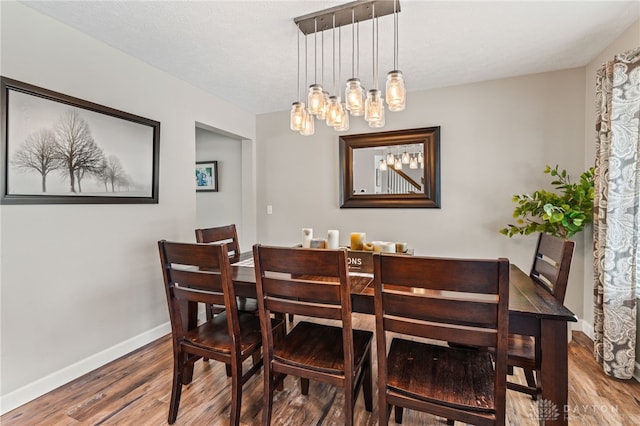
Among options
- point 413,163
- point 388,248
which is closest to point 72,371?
point 388,248

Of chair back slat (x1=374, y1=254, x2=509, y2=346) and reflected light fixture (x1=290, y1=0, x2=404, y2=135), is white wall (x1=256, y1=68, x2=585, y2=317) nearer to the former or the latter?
reflected light fixture (x1=290, y1=0, x2=404, y2=135)

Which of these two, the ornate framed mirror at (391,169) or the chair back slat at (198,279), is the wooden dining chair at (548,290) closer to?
the chair back slat at (198,279)

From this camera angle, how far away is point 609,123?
79.4 inches

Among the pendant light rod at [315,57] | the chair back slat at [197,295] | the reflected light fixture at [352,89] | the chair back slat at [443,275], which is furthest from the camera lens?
the pendant light rod at [315,57]

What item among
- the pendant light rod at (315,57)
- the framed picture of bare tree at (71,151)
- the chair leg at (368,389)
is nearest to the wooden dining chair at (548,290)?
the chair leg at (368,389)

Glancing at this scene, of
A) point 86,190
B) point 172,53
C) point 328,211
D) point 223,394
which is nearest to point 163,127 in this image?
point 172,53

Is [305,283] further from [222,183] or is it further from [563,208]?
[222,183]

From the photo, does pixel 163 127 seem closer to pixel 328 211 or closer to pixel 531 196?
pixel 328 211

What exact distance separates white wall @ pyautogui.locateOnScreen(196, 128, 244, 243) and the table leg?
3.43 meters

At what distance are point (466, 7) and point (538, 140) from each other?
5.33 feet

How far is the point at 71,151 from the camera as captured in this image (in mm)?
2021

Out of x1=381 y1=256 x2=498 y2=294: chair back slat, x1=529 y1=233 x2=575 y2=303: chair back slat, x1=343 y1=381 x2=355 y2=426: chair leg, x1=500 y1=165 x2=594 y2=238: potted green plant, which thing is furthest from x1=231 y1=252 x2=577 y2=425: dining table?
x1=500 y1=165 x2=594 y2=238: potted green plant

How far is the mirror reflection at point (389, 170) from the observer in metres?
3.22

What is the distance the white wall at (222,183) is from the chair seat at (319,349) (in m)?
2.57
